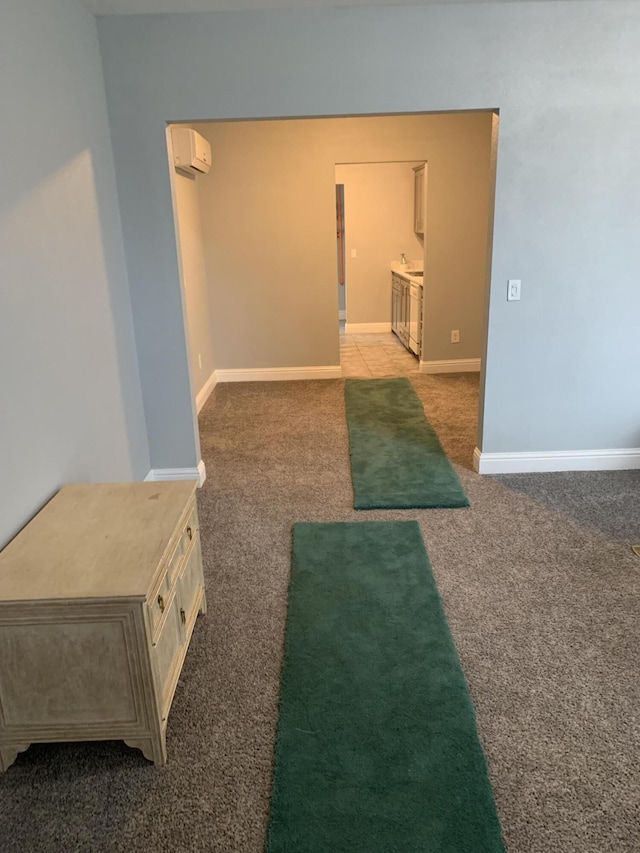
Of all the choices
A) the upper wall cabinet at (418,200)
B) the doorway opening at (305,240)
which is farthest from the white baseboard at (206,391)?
the upper wall cabinet at (418,200)

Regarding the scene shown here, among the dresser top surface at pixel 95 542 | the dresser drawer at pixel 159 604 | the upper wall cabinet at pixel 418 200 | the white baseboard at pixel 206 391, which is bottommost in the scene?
the white baseboard at pixel 206 391

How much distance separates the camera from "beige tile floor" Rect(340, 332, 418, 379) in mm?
6688

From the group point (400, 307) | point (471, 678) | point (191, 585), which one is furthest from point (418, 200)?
point (471, 678)

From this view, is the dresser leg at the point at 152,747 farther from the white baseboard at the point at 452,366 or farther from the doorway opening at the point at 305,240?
the white baseboard at the point at 452,366

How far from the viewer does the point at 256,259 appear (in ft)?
20.1

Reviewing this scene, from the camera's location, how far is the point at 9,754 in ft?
6.17

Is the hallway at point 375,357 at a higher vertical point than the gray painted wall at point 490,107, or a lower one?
lower

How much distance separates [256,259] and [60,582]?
15.7 ft

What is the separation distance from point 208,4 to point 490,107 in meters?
1.52

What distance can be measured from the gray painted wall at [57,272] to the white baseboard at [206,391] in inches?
79.4

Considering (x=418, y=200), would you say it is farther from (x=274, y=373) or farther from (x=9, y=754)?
(x=9, y=754)

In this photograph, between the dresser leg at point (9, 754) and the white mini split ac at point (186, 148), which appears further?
the white mini split ac at point (186, 148)

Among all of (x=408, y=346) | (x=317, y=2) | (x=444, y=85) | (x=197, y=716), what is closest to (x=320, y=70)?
(x=317, y=2)

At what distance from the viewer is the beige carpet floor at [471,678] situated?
172 centimetres
